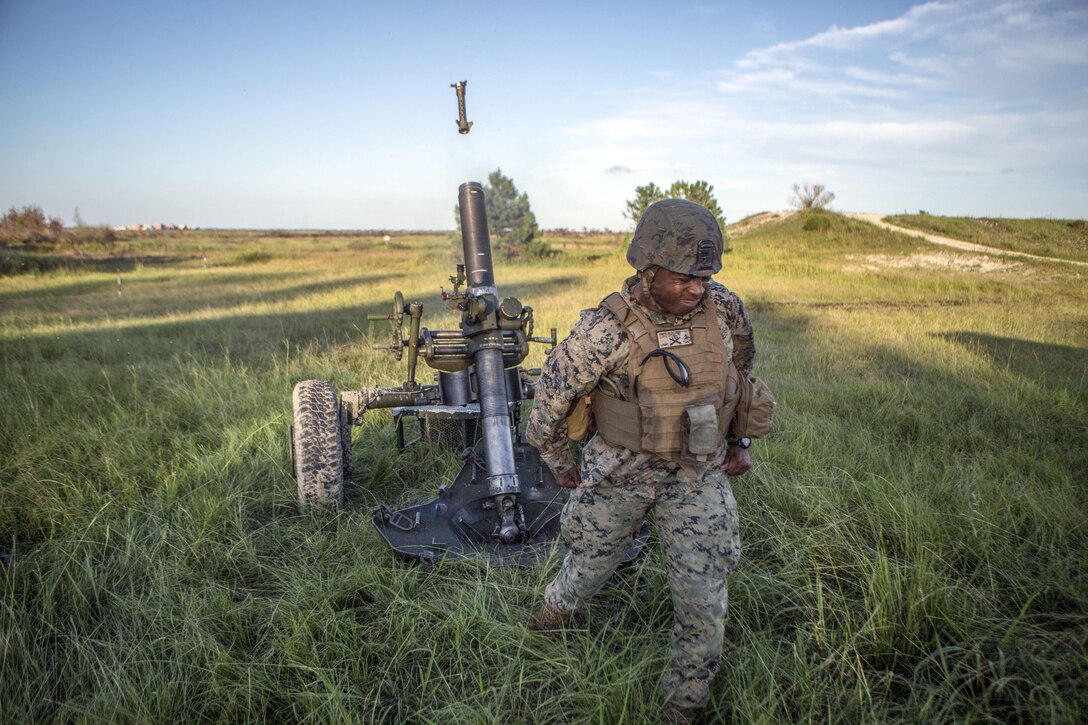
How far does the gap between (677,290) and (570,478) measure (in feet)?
2.89

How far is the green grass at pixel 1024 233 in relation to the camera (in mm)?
14383

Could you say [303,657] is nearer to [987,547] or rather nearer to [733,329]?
[733,329]

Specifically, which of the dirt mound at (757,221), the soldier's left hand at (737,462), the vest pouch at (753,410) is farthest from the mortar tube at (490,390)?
the dirt mound at (757,221)

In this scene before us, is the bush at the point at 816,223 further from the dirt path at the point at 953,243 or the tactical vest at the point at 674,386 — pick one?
the tactical vest at the point at 674,386

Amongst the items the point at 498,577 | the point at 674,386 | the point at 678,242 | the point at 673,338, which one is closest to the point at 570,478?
the point at 674,386

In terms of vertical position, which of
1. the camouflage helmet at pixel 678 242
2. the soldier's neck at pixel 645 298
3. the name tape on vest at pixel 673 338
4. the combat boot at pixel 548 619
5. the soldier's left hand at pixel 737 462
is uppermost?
the camouflage helmet at pixel 678 242

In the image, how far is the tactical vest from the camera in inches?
80.7

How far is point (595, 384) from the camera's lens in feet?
7.29

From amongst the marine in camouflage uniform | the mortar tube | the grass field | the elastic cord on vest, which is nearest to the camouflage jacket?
the marine in camouflage uniform

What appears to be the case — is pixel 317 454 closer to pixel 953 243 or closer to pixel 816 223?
pixel 953 243

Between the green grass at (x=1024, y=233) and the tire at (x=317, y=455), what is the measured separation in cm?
1703

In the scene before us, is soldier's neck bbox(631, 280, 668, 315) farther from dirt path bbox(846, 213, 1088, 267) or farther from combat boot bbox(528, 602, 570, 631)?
dirt path bbox(846, 213, 1088, 267)

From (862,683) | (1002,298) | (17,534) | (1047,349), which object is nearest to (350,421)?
(17,534)

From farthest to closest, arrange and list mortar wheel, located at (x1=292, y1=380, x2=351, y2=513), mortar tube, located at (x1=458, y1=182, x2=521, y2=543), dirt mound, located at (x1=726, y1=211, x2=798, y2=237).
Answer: dirt mound, located at (x1=726, y1=211, x2=798, y2=237)
mortar wheel, located at (x1=292, y1=380, x2=351, y2=513)
mortar tube, located at (x1=458, y1=182, x2=521, y2=543)
